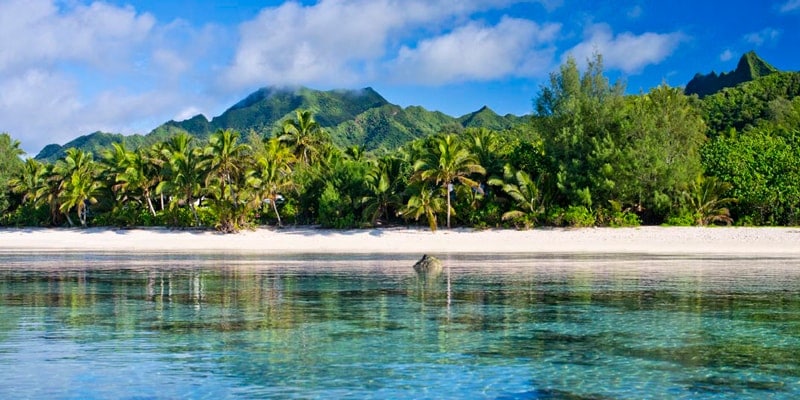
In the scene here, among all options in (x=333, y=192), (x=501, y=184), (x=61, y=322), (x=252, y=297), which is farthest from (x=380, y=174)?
(x=61, y=322)

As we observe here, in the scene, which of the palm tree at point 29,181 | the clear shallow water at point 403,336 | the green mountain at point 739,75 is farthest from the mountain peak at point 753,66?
the clear shallow water at point 403,336

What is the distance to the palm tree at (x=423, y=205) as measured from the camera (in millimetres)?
55188

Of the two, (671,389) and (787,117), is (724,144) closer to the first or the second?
(787,117)

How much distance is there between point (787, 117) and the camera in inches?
3142

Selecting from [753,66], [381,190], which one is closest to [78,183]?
[381,190]

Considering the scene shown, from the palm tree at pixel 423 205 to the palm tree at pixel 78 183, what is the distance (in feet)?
94.7

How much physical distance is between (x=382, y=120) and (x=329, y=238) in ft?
429

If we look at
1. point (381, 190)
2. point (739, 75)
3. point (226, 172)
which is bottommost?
point (381, 190)

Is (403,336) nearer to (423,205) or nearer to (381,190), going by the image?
(423,205)

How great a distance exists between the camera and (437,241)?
178 feet

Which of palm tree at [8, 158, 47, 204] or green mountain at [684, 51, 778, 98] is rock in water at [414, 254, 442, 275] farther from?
green mountain at [684, 51, 778, 98]

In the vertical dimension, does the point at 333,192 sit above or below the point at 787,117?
below

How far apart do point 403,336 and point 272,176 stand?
45.7m

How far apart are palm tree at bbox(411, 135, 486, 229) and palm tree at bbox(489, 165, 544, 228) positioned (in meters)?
2.64
